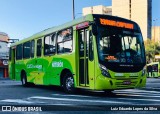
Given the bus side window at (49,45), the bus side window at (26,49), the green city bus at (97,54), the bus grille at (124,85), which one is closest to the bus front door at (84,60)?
the green city bus at (97,54)

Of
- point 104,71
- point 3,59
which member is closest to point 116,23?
point 104,71

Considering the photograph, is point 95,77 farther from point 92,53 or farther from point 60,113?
point 60,113

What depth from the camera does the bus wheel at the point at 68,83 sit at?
13.5 meters

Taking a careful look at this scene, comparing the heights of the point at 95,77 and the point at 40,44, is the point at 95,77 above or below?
below

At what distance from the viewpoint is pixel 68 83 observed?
45.1 ft

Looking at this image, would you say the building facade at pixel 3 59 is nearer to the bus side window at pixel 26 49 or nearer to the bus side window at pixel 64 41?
the bus side window at pixel 26 49

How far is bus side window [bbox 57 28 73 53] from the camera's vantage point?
44.9 feet

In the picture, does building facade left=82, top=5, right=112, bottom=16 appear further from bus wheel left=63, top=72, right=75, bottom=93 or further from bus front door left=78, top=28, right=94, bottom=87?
bus front door left=78, top=28, right=94, bottom=87

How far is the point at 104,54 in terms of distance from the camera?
467 inches

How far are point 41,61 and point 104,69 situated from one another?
5824 mm

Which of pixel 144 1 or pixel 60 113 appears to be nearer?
pixel 60 113

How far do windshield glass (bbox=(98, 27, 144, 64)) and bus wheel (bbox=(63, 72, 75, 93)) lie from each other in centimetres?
228

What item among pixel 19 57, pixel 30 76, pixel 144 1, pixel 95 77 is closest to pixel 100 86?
pixel 95 77

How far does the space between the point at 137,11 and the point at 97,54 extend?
135 m
